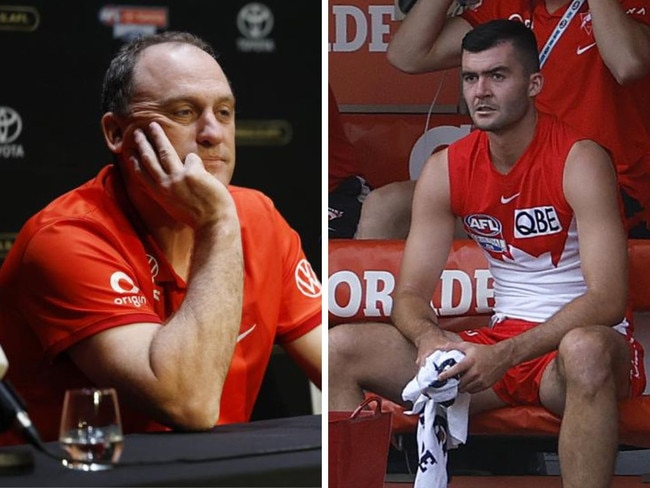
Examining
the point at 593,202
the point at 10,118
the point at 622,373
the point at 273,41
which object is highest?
the point at 273,41

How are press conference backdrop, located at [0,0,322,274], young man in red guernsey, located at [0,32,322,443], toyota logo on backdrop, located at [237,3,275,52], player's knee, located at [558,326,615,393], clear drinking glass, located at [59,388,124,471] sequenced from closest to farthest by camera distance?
clear drinking glass, located at [59,388,124,471] → player's knee, located at [558,326,615,393] → young man in red guernsey, located at [0,32,322,443] → press conference backdrop, located at [0,0,322,274] → toyota logo on backdrop, located at [237,3,275,52]

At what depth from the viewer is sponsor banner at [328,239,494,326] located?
3273 millimetres

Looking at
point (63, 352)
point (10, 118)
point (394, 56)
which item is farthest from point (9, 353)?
point (394, 56)

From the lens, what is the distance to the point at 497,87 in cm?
323

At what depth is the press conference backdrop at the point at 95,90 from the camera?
133 inches

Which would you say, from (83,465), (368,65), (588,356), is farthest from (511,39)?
(83,465)

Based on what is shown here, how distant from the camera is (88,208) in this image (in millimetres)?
3314

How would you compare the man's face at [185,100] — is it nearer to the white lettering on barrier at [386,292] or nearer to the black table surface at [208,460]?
the white lettering on barrier at [386,292]

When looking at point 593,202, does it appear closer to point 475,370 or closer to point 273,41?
point 475,370

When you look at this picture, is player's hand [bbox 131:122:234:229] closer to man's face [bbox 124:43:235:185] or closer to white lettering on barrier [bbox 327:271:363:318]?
man's face [bbox 124:43:235:185]

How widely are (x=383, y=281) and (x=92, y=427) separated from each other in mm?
881

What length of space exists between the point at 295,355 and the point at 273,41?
2.95 ft

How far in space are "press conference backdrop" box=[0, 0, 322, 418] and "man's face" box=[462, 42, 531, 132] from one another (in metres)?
0.58

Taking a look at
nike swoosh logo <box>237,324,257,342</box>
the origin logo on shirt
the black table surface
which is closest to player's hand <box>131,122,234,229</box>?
the origin logo on shirt
